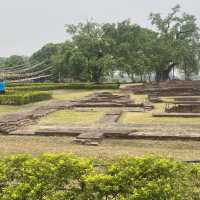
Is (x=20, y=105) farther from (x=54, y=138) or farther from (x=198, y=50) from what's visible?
(x=198, y=50)

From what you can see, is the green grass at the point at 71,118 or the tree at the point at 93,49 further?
the tree at the point at 93,49

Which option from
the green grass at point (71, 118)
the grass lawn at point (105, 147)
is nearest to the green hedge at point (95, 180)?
the grass lawn at point (105, 147)

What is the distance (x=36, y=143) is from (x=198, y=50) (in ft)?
150

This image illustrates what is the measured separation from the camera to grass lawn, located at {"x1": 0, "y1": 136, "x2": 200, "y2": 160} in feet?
26.2

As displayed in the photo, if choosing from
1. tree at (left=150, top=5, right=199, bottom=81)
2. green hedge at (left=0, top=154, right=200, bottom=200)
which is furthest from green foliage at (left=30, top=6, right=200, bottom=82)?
green hedge at (left=0, top=154, right=200, bottom=200)

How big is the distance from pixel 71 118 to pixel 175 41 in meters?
36.3

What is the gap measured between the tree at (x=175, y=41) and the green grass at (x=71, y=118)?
3260 centimetres

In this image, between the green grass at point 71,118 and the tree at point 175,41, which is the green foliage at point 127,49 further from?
the green grass at point 71,118

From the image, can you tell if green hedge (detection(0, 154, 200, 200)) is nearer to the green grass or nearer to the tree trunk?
the green grass

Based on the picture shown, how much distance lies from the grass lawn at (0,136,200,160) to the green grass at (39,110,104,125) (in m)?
3.31

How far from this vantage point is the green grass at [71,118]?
13.2m

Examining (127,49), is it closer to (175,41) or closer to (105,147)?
(175,41)

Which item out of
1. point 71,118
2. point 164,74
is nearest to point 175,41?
point 164,74

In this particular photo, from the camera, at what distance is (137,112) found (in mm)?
16016
